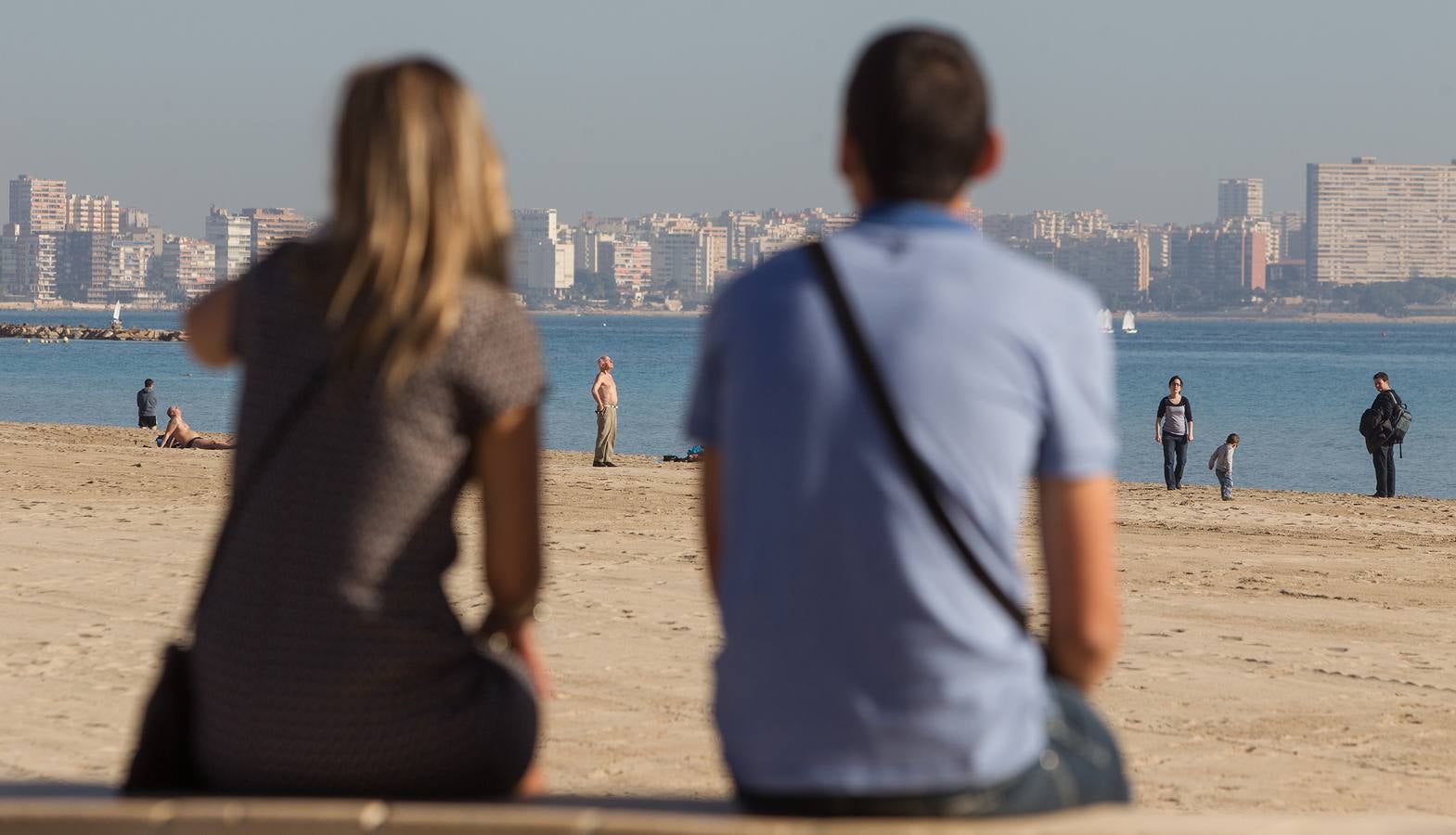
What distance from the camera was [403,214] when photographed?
2.45 m

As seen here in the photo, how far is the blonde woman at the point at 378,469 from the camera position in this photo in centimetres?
246

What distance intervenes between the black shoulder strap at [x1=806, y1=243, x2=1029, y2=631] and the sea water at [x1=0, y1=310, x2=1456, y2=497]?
0.47m

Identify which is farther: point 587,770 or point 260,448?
point 587,770

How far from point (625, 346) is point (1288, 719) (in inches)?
5333

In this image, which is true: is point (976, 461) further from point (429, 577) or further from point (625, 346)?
point (625, 346)

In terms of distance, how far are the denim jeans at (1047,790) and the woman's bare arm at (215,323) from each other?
3.40 feet

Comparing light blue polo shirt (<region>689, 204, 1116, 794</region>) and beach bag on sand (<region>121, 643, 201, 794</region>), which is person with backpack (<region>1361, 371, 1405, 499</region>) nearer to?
light blue polo shirt (<region>689, 204, 1116, 794</region>)

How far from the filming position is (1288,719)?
764 centimetres

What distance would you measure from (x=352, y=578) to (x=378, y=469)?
0.52 feet

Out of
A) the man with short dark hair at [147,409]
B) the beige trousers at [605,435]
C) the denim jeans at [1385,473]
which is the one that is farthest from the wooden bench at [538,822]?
the man with short dark hair at [147,409]

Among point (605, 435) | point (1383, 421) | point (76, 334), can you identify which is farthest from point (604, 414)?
point (76, 334)

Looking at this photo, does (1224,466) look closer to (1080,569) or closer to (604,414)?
(604,414)

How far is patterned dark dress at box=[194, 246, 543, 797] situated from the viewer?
2486mm

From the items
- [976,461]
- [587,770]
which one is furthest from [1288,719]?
[976,461]
